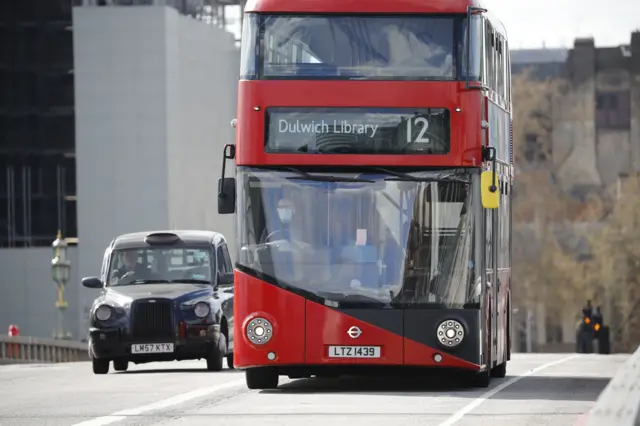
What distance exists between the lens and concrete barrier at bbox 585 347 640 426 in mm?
10141

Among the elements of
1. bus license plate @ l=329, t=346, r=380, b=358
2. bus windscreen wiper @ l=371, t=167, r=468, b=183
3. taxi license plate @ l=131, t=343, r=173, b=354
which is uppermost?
bus windscreen wiper @ l=371, t=167, r=468, b=183

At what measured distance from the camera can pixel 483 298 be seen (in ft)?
68.5

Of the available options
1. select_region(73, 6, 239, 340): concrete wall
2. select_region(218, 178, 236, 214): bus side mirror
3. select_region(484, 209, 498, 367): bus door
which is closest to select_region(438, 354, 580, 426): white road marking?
select_region(484, 209, 498, 367): bus door

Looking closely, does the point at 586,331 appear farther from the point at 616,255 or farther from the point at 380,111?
the point at 380,111

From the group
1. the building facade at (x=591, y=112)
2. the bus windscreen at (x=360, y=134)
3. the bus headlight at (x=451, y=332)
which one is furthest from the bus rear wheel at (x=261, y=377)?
the building facade at (x=591, y=112)

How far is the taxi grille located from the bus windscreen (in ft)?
27.6

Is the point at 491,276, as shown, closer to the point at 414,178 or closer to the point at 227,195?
the point at 414,178

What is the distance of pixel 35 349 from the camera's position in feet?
241

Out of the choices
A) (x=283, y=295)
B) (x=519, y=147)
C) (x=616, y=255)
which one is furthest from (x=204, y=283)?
(x=519, y=147)

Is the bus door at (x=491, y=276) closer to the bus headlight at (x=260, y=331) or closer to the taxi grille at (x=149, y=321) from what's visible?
the bus headlight at (x=260, y=331)

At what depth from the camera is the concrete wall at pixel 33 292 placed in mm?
95875

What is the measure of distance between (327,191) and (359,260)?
0.74m

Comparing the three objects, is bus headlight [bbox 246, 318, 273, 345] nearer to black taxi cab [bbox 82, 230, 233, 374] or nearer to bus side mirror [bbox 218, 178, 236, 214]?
bus side mirror [bbox 218, 178, 236, 214]

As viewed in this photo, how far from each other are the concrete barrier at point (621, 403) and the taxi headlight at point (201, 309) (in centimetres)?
1791
